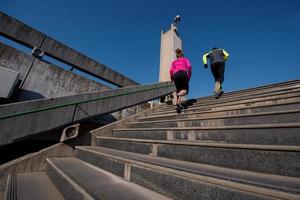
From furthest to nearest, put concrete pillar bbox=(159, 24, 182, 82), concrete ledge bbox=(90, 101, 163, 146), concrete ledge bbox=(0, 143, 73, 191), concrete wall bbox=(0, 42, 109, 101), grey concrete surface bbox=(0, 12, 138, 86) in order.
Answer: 1. concrete pillar bbox=(159, 24, 182, 82)
2. grey concrete surface bbox=(0, 12, 138, 86)
3. concrete wall bbox=(0, 42, 109, 101)
4. concrete ledge bbox=(90, 101, 163, 146)
5. concrete ledge bbox=(0, 143, 73, 191)

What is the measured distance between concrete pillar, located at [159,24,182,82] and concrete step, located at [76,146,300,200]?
7.01 metres

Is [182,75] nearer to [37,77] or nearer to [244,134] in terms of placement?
[244,134]

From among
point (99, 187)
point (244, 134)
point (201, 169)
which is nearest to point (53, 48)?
point (99, 187)

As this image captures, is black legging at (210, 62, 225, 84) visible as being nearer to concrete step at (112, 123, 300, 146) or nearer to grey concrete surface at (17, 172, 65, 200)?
concrete step at (112, 123, 300, 146)

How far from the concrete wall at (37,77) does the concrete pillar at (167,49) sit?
14.9 feet

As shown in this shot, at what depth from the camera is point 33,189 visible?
1.85 meters

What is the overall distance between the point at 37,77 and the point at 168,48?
6.59 metres

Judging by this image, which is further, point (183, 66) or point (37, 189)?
point (183, 66)

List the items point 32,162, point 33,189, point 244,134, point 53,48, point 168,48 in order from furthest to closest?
1. point 168,48
2. point 53,48
3. point 32,162
4. point 33,189
5. point 244,134

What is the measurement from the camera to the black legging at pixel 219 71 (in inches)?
198

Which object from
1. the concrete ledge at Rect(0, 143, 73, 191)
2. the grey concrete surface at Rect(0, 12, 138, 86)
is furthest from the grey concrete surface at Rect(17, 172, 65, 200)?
the grey concrete surface at Rect(0, 12, 138, 86)

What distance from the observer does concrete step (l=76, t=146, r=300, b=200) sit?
86 centimetres

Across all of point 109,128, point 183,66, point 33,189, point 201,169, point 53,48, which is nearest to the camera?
point 201,169

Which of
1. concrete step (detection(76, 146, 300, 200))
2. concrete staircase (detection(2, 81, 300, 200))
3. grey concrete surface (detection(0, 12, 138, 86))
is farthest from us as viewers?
grey concrete surface (detection(0, 12, 138, 86))
